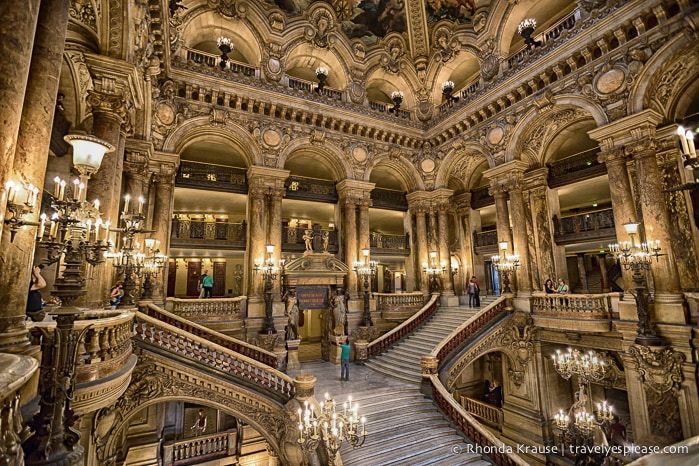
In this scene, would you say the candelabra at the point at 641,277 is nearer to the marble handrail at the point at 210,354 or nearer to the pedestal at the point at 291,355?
the marble handrail at the point at 210,354

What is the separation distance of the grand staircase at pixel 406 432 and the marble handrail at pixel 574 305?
5197mm

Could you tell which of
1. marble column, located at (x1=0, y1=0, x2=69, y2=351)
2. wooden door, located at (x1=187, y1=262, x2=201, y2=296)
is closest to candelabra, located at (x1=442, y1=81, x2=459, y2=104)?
marble column, located at (x1=0, y1=0, x2=69, y2=351)

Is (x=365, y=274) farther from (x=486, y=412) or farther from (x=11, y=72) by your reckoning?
(x=11, y=72)

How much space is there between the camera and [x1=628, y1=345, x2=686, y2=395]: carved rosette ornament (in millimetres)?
8539

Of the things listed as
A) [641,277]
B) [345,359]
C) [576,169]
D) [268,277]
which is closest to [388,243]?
[268,277]

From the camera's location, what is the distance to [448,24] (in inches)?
649

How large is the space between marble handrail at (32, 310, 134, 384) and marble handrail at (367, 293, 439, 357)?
9.00 m

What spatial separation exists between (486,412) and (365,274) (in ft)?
27.3

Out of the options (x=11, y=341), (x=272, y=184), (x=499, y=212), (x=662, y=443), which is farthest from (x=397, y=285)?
(x=11, y=341)

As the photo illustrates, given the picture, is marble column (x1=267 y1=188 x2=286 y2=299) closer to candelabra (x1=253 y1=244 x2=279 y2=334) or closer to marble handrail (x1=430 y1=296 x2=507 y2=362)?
candelabra (x1=253 y1=244 x2=279 y2=334)

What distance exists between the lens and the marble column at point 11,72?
11.2ft

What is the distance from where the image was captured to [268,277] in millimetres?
12664

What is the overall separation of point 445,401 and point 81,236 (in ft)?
30.2

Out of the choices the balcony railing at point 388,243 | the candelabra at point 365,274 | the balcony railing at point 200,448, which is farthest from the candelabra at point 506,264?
the balcony railing at point 200,448
